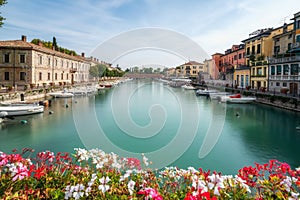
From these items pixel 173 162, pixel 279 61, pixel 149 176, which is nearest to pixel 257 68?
pixel 279 61

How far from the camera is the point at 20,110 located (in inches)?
676

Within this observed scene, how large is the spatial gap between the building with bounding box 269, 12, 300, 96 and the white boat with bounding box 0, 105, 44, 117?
2438 cm

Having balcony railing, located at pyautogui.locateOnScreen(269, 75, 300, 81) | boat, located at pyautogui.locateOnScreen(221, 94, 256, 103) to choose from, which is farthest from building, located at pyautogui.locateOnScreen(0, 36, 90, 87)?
balcony railing, located at pyautogui.locateOnScreen(269, 75, 300, 81)

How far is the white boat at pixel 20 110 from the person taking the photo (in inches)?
657

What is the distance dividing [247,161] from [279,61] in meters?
22.7

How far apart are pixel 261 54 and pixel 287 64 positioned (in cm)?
864

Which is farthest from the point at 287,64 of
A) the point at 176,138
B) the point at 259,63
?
the point at 176,138

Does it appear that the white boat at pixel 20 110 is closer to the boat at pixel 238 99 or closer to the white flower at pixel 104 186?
the white flower at pixel 104 186

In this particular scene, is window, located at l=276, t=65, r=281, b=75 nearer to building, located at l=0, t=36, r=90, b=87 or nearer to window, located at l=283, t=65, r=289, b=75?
window, located at l=283, t=65, r=289, b=75

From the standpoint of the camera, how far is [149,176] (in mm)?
3715

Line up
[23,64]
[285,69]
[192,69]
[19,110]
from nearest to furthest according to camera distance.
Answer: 1. [19,110]
2. [285,69]
3. [23,64]
4. [192,69]

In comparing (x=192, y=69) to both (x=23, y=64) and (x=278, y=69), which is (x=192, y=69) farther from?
(x=23, y=64)

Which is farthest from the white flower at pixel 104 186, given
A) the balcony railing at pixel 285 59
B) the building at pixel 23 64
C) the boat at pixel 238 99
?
the building at pixel 23 64

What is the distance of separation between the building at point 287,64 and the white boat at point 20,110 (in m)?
24.4
